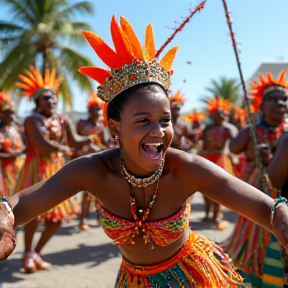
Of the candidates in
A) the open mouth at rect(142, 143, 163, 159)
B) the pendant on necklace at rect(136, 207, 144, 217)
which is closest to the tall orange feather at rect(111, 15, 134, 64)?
the open mouth at rect(142, 143, 163, 159)

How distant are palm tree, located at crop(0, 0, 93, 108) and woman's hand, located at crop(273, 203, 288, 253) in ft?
63.3

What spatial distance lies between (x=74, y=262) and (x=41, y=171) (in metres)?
1.23

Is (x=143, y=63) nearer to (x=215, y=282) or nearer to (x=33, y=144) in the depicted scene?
(x=215, y=282)

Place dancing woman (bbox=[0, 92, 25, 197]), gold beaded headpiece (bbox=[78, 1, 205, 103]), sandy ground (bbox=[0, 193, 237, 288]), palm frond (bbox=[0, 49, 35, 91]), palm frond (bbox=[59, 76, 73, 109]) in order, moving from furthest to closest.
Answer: palm frond (bbox=[59, 76, 73, 109]), palm frond (bbox=[0, 49, 35, 91]), dancing woman (bbox=[0, 92, 25, 197]), sandy ground (bbox=[0, 193, 237, 288]), gold beaded headpiece (bbox=[78, 1, 205, 103])

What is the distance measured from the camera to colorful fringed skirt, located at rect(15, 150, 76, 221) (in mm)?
4984

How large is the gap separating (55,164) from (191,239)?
3.11 m

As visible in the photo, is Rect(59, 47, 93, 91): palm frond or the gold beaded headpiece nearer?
the gold beaded headpiece

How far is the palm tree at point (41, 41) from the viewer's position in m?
19.9

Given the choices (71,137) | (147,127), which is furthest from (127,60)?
(71,137)

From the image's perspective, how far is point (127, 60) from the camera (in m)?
2.14

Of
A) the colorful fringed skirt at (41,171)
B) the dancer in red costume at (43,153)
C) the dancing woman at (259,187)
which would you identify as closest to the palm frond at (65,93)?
the dancer in red costume at (43,153)

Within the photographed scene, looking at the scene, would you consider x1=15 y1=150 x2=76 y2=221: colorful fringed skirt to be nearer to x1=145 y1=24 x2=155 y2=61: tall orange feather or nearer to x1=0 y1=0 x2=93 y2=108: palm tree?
x1=145 y1=24 x2=155 y2=61: tall orange feather

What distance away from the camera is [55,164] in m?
5.12

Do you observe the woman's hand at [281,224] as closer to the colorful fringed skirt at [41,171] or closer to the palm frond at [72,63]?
the colorful fringed skirt at [41,171]
